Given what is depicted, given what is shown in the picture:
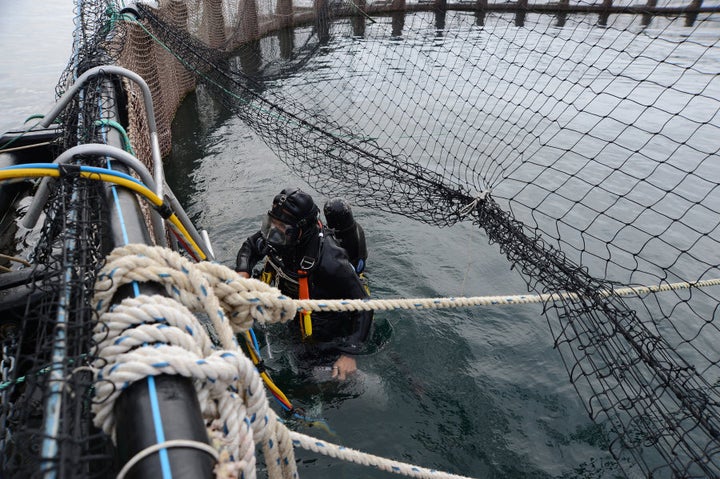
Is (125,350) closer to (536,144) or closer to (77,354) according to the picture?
(77,354)

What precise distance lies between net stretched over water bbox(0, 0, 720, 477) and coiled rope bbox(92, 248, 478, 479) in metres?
0.08

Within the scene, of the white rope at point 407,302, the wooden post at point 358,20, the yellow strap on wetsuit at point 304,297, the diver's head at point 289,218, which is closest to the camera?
the white rope at point 407,302

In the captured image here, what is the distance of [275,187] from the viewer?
9.13 m

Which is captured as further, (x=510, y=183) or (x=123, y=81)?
(x=510, y=183)

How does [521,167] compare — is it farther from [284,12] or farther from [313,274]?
[284,12]

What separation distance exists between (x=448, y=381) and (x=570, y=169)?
23.7 ft

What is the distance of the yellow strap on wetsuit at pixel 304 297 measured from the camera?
4047mm

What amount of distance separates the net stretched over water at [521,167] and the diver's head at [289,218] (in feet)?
5.14

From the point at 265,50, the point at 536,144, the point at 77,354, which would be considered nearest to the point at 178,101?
the point at 265,50

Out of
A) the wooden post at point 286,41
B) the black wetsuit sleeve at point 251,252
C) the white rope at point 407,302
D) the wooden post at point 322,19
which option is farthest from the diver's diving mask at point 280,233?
the wooden post at point 322,19

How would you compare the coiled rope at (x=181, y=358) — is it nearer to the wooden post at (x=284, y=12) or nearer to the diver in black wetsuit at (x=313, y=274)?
the diver in black wetsuit at (x=313, y=274)

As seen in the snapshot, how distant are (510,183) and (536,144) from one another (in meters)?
2.35

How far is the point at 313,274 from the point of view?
425 cm

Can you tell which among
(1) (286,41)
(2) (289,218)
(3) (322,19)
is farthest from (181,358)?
(1) (286,41)
